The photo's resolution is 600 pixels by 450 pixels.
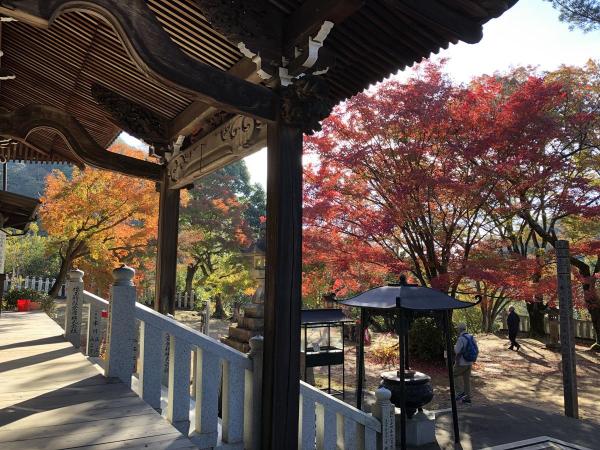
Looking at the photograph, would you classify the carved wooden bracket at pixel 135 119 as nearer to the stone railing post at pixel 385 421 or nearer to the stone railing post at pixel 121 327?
the stone railing post at pixel 121 327

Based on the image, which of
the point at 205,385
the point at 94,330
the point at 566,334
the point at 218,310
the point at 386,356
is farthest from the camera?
the point at 218,310

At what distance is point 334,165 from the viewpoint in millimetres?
10461

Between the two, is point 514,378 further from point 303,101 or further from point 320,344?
point 303,101

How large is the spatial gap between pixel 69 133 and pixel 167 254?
2.15 metres

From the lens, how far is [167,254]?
6285mm

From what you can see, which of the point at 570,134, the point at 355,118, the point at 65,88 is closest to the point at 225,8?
the point at 65,88

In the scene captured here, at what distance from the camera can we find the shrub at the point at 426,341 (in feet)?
34.1

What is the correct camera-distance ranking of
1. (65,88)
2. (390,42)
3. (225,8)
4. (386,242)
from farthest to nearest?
(386,242)
(65,88)
(390,42)
(225,8)

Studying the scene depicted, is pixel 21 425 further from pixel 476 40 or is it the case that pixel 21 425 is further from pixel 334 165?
pixel 334 165

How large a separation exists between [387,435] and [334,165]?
7558mm

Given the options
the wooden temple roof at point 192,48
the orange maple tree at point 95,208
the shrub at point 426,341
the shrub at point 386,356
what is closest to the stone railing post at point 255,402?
the wooden temple roof at point 192,48

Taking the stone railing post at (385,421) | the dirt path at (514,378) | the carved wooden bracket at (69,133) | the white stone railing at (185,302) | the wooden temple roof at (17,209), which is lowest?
the dirt path at (514,378)

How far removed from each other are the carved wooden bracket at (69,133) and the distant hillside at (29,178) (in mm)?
48988

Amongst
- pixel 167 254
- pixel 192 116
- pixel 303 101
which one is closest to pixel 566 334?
pixel 303 101
